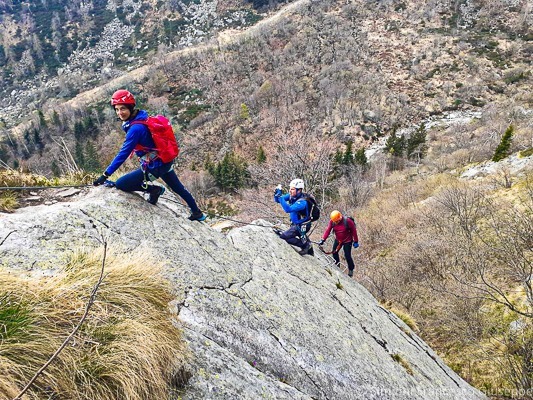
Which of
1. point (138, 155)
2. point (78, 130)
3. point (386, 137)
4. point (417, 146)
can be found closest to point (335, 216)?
point (138, 155)

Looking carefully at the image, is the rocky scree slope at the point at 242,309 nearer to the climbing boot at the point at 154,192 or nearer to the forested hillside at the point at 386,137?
the climbing boot at the point at 154,192

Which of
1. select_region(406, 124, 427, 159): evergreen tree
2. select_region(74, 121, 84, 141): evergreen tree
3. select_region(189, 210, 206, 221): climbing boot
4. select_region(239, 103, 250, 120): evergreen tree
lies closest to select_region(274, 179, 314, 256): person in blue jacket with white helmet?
select_region(189, 210, 206, 221): climbing boot

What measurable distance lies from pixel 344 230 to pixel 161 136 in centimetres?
630

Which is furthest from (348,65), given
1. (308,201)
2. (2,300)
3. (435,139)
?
(2,300)

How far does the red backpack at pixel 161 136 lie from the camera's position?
4.59 meters

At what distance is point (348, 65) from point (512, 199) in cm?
7959

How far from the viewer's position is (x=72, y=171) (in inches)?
235

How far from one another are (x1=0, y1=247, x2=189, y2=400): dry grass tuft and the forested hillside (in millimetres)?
4085

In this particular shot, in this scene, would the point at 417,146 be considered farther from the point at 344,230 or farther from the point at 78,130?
the point at 78,130

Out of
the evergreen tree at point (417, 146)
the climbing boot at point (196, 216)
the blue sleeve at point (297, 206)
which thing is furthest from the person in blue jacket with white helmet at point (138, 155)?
the evergreen tree at point (417, 146)

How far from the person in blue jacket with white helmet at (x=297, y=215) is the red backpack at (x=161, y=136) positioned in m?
3.08

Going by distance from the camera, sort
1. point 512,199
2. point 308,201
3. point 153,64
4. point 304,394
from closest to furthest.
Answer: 1. point 304,394
2. point 308,201
3. point 512,199
4. point 153,64

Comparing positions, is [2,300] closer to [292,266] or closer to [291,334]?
[291,334]

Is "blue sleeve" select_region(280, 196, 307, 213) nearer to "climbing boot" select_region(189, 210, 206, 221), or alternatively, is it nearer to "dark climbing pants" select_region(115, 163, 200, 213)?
"climbing boot" select_region(189, 210, 206, 221)
